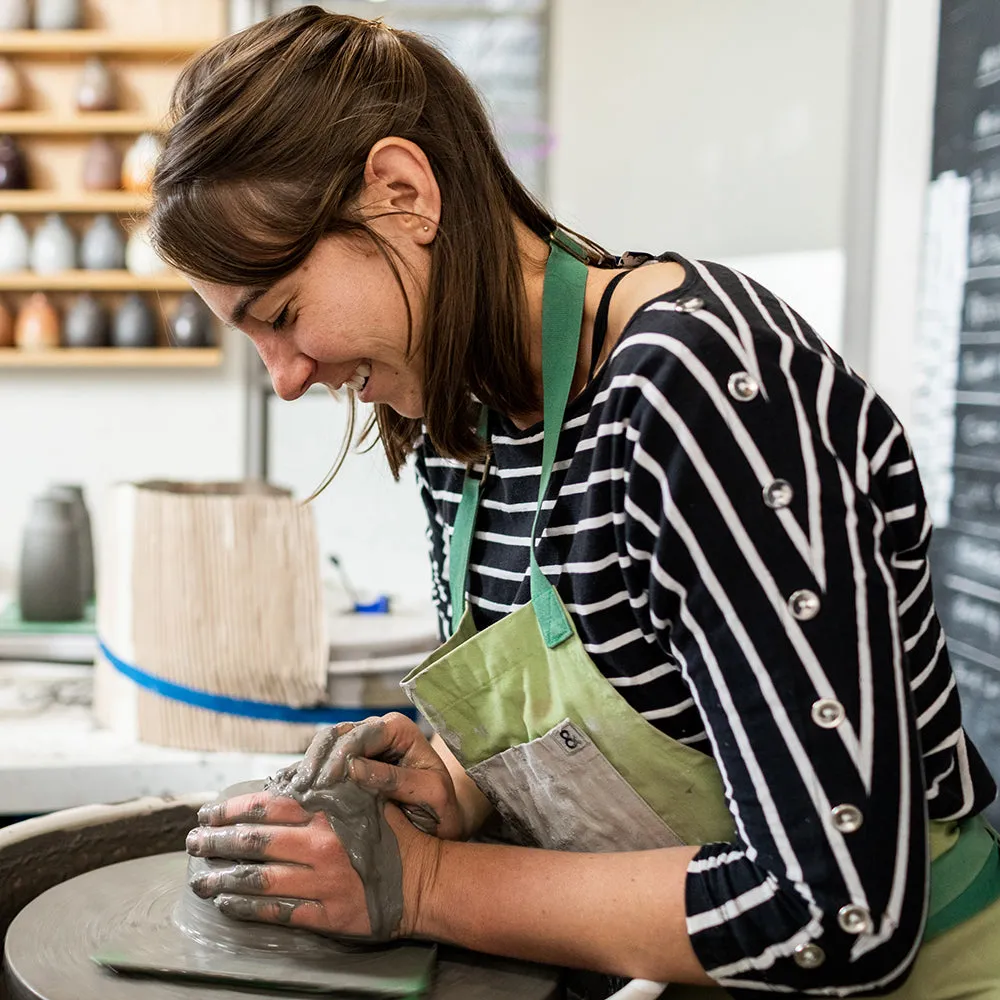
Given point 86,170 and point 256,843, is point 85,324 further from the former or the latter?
point 256,843

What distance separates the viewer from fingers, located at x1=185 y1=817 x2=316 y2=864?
0.87 meters

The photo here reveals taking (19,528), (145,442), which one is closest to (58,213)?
(145,442)

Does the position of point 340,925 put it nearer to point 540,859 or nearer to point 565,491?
point 540,859

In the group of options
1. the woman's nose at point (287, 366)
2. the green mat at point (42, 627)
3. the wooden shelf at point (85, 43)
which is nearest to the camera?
the woman's nose at point (287, 366)

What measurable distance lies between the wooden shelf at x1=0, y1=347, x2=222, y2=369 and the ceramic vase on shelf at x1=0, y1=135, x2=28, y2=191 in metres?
0.48

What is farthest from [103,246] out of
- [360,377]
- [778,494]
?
[778,494]

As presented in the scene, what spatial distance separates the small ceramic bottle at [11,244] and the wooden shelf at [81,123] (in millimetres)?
261

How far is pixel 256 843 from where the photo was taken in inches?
34.6

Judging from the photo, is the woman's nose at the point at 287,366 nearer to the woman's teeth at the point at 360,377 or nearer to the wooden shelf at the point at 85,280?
the woman's teeth at the point at 360,377

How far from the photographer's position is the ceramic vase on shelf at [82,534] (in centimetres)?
233

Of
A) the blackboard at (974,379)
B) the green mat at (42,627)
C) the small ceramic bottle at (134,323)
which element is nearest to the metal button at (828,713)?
the blackboard at (974,379)

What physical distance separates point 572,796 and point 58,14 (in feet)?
10.9

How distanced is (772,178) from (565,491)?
267 centimetres

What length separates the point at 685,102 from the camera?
11.4 ft
